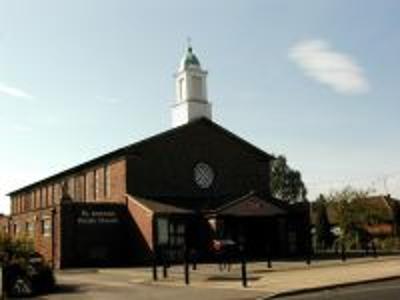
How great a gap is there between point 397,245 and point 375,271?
114 feet

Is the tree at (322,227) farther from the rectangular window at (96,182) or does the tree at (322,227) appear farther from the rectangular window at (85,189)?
the rectangular window at (96,182)

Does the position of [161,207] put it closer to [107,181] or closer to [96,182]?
[107,181]

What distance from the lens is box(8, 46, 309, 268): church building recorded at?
47.9 m

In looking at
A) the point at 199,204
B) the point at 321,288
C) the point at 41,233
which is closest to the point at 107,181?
the point at 41,233

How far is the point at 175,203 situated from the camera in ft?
170

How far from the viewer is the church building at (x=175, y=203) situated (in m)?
47.9

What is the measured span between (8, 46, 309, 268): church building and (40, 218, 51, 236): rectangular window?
0.07m

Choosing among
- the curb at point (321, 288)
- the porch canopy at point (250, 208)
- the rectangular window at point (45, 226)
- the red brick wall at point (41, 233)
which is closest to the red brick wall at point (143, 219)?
the porch canopy at point (250, 208)

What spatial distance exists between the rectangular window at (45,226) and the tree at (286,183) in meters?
57.4

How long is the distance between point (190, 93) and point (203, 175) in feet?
26.5

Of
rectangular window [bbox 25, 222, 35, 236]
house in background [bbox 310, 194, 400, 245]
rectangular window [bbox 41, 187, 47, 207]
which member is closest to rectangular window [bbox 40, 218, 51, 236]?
rectangular window [bbox 25, 222, 35, 236]

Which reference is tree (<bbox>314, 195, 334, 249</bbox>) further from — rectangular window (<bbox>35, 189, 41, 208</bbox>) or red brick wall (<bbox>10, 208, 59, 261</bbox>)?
red brick wall (<bbox>10, 208, 59, 261</bbox>)

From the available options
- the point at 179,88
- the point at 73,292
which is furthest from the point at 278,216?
the point at 73,292

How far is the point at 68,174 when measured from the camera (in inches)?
2462
